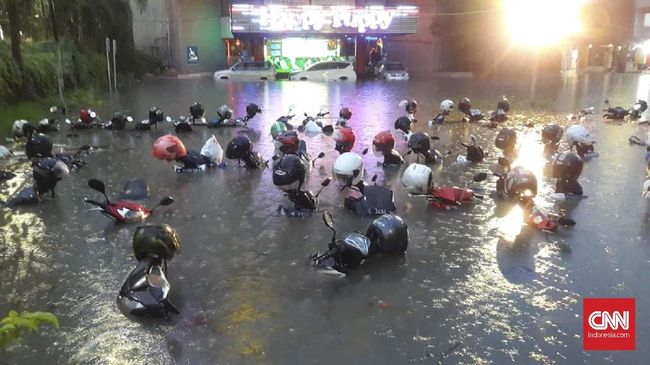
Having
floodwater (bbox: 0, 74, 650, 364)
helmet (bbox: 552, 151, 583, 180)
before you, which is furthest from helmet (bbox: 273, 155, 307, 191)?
helmet (bbox: 552, 151, 583, 180)

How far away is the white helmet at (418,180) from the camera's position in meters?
7.73

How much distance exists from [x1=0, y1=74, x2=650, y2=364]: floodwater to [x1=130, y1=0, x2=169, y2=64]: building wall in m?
34.4

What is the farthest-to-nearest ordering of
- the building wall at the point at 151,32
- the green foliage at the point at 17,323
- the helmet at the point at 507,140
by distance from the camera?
the building wall at the point at 151,32 < the helmet at the point at 507,140 < the green foliage at the point at 17,323

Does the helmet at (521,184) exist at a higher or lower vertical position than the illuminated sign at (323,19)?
lower

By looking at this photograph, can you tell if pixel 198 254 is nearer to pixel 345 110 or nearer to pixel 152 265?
pixel 152 265

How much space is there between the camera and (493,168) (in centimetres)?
1006

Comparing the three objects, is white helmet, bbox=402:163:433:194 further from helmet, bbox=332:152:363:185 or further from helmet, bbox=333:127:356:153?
helmet, bbox=333:127:356:153

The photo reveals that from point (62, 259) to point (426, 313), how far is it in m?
3.91

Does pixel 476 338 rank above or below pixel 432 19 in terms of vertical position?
below

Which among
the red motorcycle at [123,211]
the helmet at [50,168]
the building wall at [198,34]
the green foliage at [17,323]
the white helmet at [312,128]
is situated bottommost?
the red motorcycle at [123,211]

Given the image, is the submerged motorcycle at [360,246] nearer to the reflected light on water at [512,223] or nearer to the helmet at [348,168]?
the reflected light on water at [512,223]

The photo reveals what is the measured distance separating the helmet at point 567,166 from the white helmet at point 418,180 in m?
1.96

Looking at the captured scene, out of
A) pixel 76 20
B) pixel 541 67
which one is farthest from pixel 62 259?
pixel 541 67

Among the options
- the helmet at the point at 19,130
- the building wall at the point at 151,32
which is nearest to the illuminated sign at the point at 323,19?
the building wall at the point at 151,32
